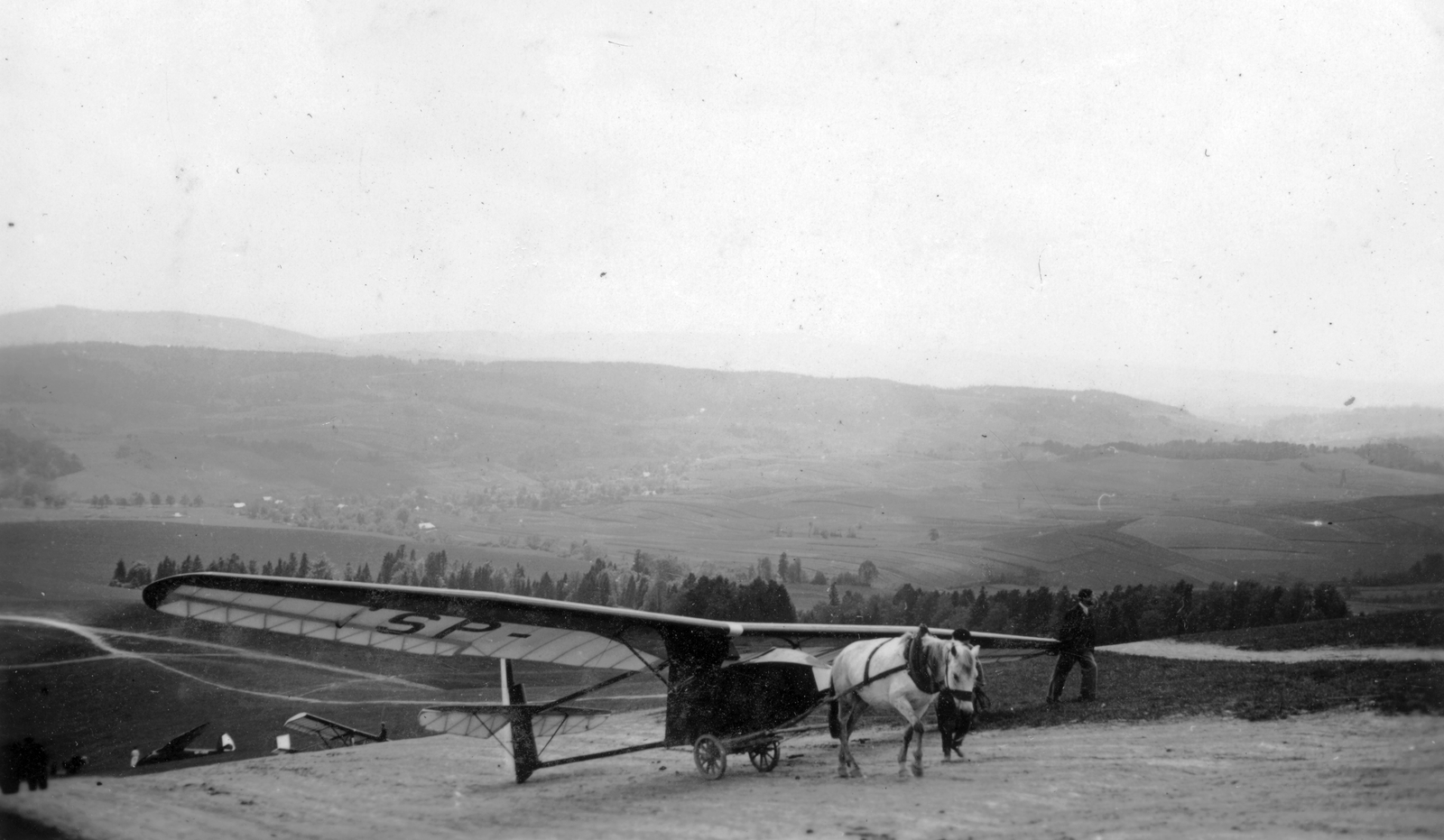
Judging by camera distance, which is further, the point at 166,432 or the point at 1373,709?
the point at 166,432

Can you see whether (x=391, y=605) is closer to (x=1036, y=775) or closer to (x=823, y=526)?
(x=1036, y=775)

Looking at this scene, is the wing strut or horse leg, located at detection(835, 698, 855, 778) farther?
the wing strut

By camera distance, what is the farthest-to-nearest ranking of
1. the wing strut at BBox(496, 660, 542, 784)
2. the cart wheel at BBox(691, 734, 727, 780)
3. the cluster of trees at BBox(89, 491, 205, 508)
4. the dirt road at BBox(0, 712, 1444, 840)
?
the cluster of trees at BBox(89, 491, 205, 508) < the wing strut at BBox(496, 660, 542, 784) < the cart wheel at BBox(691, 734, 727, 780) < the dirt road at BBox(0, 712, 1444, 840)

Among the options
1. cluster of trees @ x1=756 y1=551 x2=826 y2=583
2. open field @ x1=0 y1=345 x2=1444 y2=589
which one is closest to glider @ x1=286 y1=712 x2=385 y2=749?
open field @ x1=0 y1=345 x2=1444 y2=589

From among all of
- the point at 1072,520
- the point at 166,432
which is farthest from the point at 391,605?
the point at 1072,520

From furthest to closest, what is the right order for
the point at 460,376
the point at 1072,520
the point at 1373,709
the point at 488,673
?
1. the point at 1072,520
2. the point at 460,376
3. the point at 488,673
4. the point at 1373,709

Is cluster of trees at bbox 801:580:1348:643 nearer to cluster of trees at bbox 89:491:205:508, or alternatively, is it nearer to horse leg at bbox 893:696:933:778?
horse leg at bbox 893:696:933:778
